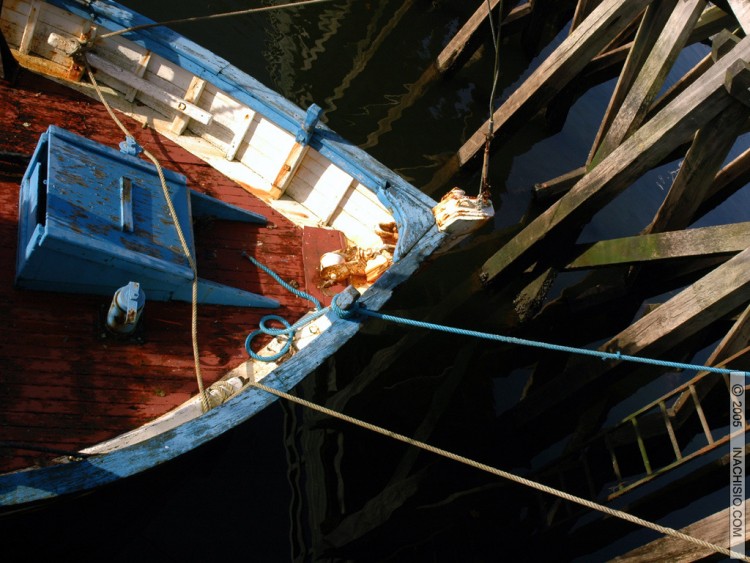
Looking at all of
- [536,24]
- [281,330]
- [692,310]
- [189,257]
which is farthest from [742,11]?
[536,24]

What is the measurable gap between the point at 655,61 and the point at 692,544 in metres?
4.08

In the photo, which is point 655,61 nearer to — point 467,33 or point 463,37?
point 467,33

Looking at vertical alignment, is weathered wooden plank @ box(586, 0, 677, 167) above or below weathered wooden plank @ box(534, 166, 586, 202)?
above

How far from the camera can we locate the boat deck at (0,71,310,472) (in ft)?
13.9

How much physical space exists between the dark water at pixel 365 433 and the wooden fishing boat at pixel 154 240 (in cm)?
57

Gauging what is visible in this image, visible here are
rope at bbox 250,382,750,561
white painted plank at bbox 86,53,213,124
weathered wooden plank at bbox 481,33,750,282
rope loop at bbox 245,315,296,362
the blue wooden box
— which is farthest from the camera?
white painted plank at bbox 86,53,213,124

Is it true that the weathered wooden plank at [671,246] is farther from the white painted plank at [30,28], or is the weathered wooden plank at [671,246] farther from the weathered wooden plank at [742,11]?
the white painted plank at [30,28]

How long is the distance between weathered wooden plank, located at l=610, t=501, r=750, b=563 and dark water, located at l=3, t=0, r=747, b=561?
1.31 meters

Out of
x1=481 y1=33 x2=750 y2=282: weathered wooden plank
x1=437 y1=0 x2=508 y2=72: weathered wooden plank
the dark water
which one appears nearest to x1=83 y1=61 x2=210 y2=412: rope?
the dark water

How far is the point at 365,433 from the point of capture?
21.5ft

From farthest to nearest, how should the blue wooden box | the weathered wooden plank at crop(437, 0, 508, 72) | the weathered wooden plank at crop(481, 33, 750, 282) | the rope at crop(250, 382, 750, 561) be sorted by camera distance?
the weathered wooden plank at crop(437, 0, 508, 72), the weathered wooden plank at crop(481, 33, 750, 282), the blue wooden box, the rope at crop(250, 382, 750, 561)

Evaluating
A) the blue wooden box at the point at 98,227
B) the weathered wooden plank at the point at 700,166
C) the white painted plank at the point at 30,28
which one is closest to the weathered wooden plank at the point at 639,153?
the weathered wooden plank at the point at 700,166

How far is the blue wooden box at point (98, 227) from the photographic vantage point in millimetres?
4461

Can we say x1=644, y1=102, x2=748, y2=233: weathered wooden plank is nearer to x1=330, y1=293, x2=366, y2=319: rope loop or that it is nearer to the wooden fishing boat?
the wooden fishing boat
